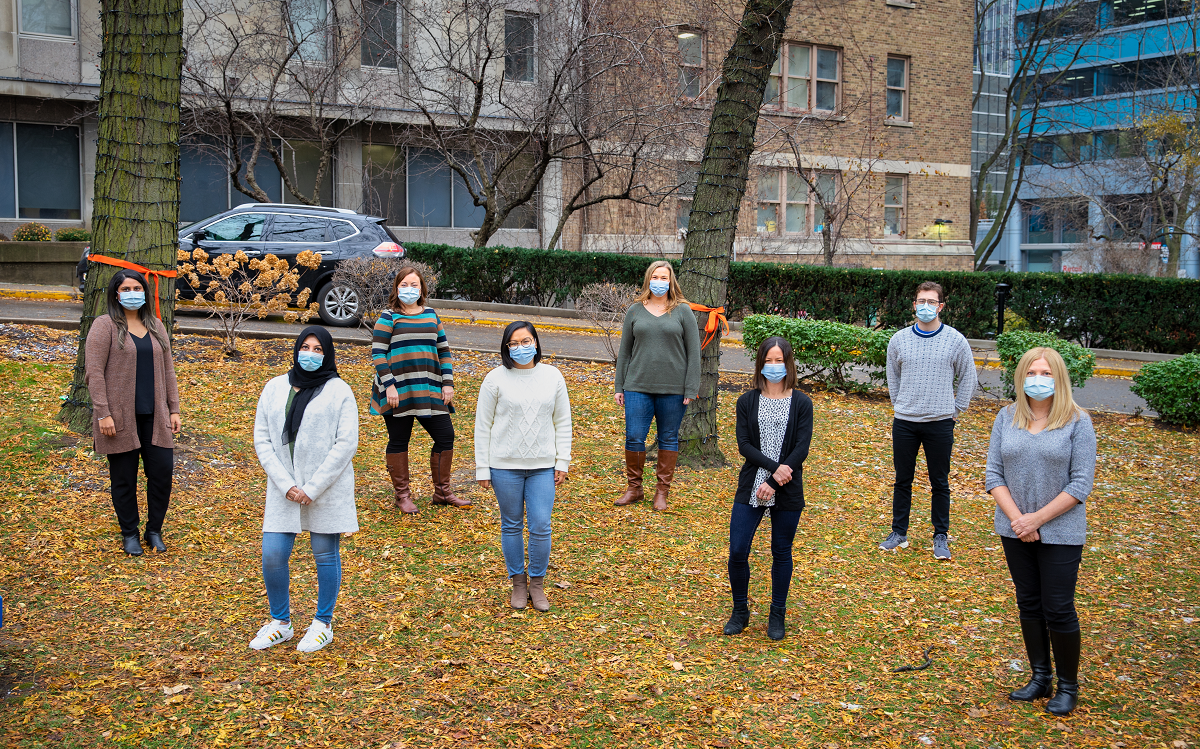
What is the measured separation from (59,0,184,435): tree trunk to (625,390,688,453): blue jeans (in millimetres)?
4088

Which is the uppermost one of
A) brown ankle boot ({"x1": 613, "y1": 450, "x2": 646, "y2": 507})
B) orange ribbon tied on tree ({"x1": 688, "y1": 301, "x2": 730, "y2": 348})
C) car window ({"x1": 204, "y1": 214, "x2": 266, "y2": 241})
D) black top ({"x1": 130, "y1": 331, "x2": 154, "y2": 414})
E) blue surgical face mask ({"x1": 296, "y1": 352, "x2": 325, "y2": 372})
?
car window ({"x1": 204, "y1": 214, "x2": 266, "y2": 241})

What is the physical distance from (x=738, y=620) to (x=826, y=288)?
15039mm

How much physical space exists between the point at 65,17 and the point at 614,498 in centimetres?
2031

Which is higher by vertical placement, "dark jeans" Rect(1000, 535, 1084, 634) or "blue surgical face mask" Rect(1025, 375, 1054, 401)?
"blue surgical face mask" Rect(1025, 375, 1054, 401)

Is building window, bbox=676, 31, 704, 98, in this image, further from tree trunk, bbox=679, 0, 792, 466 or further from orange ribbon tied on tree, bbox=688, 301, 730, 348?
orange ribbon tied on tree, bbox=688, 301, 730, 348

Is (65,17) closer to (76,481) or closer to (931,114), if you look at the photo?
(76,481)

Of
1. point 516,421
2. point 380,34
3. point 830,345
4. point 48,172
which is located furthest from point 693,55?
point 516,421

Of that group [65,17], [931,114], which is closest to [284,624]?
[65,17]

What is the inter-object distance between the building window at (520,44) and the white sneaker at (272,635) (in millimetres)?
18853

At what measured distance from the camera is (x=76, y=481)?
703 cm

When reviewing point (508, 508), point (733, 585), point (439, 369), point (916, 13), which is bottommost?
point (733, 585)

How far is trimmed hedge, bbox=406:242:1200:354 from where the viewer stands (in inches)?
757

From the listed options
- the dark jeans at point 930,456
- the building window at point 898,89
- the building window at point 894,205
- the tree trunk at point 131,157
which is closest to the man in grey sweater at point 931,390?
the dark jeans at point 930,456

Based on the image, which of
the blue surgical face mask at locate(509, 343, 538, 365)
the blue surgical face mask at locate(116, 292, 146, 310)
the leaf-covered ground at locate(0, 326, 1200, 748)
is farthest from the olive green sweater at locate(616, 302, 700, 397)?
the blue surgical face mask at locate(116, 292, 146, 310)
